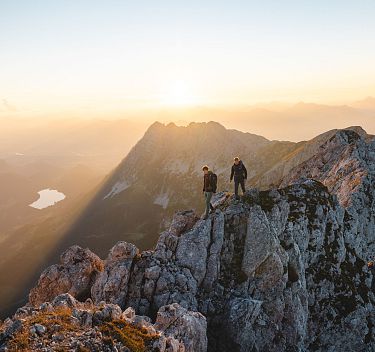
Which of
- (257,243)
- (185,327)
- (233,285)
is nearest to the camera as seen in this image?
(185,327)

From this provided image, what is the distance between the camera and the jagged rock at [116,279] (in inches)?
1443

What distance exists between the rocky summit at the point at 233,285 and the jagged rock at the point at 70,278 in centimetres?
11

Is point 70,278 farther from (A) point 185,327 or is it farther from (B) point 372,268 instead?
(B) point 372,268

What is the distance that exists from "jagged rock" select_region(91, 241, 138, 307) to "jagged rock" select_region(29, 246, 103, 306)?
343 cm

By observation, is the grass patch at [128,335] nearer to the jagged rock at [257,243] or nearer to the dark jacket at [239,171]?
the jagged rock at [257,243]

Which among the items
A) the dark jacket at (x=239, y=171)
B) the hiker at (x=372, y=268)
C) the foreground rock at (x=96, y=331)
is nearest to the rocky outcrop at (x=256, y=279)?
the foreground rock at (x=96, y=331)

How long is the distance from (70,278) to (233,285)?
17718mm

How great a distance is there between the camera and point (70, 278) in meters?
42.5

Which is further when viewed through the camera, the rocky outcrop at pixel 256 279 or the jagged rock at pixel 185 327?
the rocky outcrop at pixel 256 279

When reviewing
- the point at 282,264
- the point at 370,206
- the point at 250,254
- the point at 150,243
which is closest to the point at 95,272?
the point at 250,254

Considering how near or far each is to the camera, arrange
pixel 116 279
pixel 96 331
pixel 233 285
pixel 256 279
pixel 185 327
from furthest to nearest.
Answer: pixel 256 279
pixel 233 285
pixel 116 279
pixel 185 327
pixel 96 331

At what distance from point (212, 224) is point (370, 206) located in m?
33.7

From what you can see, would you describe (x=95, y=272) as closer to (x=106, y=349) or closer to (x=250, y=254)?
(x=250, y=254)

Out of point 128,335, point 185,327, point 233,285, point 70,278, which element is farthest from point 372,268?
point 128,335
